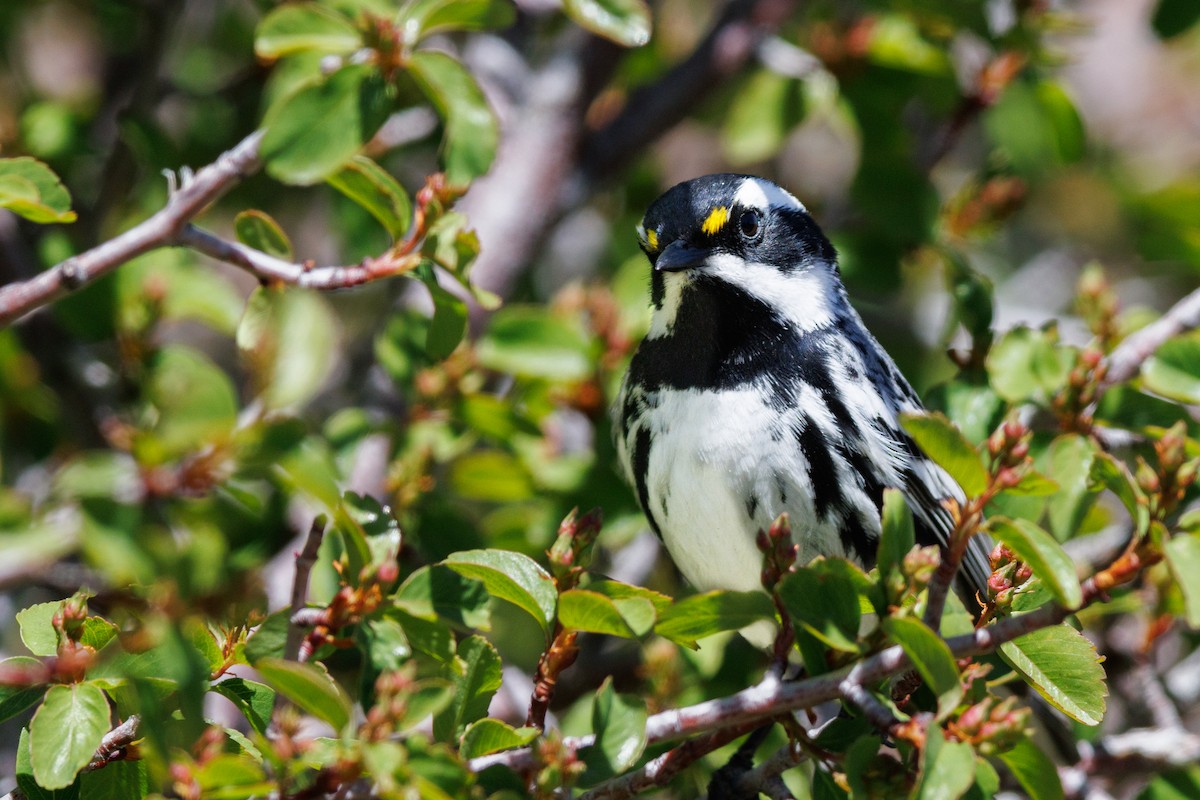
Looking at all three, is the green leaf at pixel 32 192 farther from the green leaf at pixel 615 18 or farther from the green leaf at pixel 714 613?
the green leaf at pixel 714 613

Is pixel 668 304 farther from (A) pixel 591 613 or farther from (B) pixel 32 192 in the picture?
(B) pixel 32 192

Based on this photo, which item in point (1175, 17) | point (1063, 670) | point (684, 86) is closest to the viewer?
point (1063, 670)

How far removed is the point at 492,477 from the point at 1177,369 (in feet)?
5.39

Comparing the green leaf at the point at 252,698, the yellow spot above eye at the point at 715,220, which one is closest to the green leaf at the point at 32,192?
the green leaf at the point at 252,698

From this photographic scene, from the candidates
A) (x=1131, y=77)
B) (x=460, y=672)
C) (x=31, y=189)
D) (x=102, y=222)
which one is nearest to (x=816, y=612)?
(x=460, y=672)

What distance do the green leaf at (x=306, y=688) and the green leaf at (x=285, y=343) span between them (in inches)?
21.0

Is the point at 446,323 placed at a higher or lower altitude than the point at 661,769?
higher

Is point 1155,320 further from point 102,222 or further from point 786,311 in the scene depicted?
point 102,222

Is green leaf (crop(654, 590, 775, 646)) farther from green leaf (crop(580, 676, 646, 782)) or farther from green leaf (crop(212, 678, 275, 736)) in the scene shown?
green leaf (crop(212, 678, 275, 736))

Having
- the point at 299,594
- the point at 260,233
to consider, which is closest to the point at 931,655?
the point at 299,594

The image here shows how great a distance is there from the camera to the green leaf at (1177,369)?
2562 mm

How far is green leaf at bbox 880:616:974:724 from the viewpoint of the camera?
1.66 m

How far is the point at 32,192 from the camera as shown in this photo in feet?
6.76

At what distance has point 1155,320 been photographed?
320 centimetres
